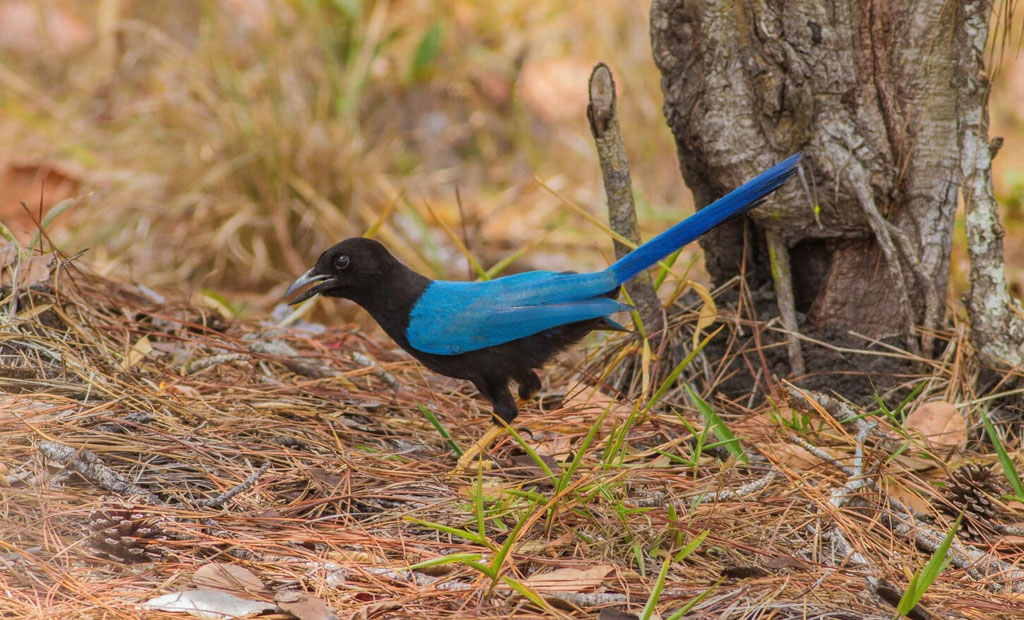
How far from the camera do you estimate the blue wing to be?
10.2ft

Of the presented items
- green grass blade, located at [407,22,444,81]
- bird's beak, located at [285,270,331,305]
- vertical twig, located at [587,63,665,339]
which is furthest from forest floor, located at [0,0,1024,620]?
green grass blade, located at [407,22,444,81]

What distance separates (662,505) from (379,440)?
101cm

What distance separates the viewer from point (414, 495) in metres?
2.71

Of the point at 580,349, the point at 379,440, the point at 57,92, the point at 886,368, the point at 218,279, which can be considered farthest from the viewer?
the point at 57,92

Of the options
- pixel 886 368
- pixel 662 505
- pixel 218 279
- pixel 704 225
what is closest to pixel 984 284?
pixel 886 368

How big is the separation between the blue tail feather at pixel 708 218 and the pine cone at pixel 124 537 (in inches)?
62.7

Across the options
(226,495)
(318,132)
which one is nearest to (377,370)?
(226,495)

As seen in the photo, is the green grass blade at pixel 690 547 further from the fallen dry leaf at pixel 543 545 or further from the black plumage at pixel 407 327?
the black plumage at pixel 407 327

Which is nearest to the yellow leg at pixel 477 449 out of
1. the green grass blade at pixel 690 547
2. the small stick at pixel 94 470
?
the green grass blade at pixel 690 547

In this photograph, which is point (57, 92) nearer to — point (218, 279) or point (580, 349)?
point (218, 279)

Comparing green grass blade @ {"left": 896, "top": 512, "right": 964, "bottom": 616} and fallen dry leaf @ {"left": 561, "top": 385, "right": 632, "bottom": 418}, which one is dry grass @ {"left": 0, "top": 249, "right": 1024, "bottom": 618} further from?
green grass blade @ {"left": 896, "top": 512, "right": 964, "bottom": 616}

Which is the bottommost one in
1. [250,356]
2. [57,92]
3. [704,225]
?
[250,356]

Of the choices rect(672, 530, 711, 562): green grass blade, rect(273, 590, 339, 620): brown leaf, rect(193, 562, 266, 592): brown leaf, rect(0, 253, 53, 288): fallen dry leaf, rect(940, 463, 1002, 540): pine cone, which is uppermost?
rect(0, 253, 53, 288): fallen dry leaf

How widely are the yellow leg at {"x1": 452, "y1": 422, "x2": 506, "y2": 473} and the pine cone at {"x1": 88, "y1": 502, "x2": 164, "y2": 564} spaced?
89 centimetres
